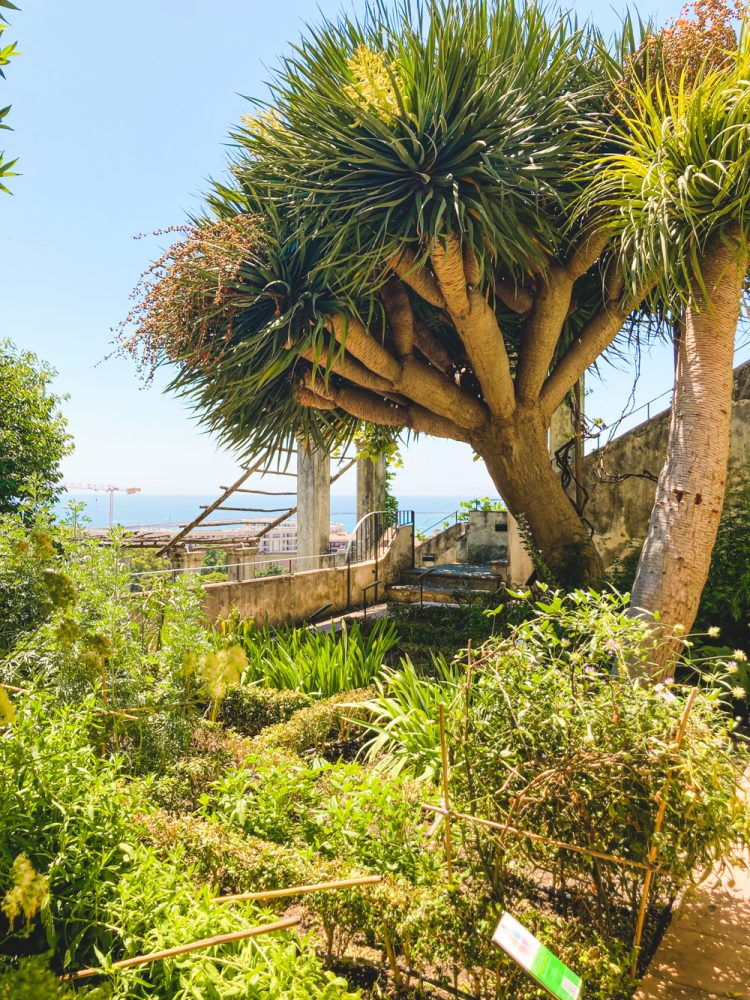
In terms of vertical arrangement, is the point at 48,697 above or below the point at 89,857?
above

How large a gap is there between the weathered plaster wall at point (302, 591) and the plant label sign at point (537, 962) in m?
4.26

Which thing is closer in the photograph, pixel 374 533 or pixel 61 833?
pixel 61 833

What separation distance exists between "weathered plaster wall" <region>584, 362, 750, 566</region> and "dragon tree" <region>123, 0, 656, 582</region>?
3.97ft

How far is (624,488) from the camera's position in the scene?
691 cm

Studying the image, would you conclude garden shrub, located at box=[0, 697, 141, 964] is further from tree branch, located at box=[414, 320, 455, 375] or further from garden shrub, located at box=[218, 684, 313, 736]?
tree branch, located at box=[414, 320, 455, 375]

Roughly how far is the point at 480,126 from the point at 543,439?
2.66m

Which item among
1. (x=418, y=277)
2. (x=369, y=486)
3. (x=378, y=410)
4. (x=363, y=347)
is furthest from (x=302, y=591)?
(x=418, y=277)

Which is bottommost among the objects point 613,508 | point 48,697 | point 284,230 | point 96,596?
point 48,697

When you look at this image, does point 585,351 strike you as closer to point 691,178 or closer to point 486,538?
point 691,178

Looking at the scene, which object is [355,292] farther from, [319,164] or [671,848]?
[671,848]

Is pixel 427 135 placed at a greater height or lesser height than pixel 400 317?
greater

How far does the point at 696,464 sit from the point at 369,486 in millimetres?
6429

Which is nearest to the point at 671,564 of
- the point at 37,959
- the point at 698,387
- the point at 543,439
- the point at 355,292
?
the point at 698,387

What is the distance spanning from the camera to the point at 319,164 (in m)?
4.79
